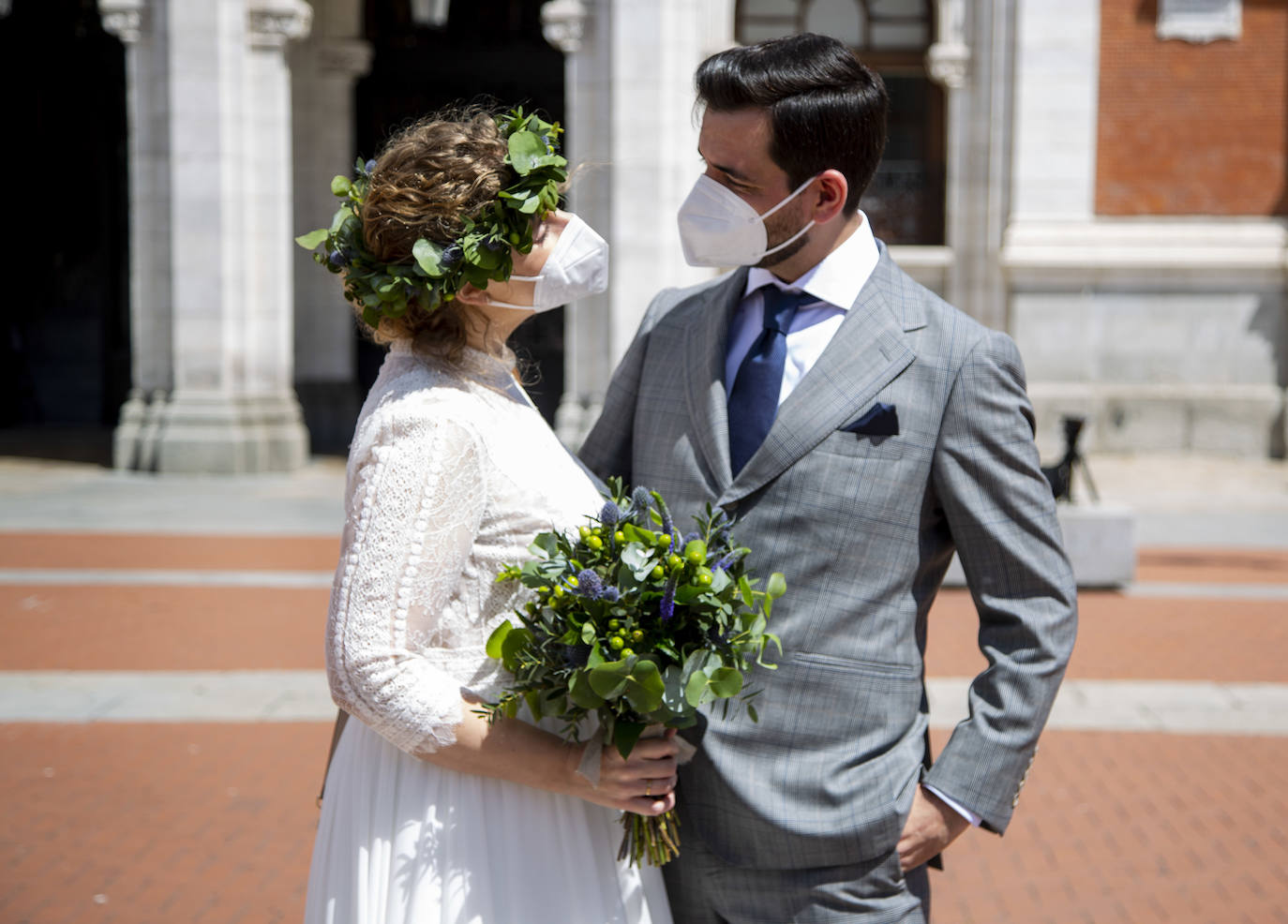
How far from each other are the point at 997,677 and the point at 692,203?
37.8 inches

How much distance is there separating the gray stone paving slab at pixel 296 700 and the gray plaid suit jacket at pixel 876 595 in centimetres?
359

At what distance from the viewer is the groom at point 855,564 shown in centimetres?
208

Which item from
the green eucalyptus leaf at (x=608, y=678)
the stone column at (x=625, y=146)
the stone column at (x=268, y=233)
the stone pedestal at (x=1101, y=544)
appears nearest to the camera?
the green eucalyptus leaf at (x=608, y=678)

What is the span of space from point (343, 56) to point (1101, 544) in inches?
436

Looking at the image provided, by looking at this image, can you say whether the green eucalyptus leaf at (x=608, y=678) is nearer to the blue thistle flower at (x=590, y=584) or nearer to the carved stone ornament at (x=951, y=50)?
the blue thistle flower at (x=590, y=584)

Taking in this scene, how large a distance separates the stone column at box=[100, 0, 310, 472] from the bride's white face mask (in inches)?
464

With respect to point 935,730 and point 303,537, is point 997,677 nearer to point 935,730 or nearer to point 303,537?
point 935,730

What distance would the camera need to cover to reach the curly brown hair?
A: 209 cm

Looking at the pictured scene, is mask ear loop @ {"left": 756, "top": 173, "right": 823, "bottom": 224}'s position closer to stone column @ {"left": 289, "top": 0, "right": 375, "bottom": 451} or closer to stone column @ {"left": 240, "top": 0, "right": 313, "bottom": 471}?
stone column @ {"left": 240, "top": 0, "right": 313, "bottom": 471}

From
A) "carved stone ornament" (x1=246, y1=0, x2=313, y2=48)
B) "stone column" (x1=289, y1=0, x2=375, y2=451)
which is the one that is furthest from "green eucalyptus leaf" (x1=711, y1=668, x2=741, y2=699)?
"stone column" (x1=289, y1=0, x2=375, y2=451)

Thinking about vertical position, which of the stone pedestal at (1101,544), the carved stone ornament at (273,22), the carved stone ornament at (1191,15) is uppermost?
the carved stone ornament at (1191,15)

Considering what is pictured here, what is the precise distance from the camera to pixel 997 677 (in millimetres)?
2104

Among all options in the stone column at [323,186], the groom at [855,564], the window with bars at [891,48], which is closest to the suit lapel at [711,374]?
the groom at [855,564]

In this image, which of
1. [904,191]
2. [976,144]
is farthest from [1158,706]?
[904,191]
